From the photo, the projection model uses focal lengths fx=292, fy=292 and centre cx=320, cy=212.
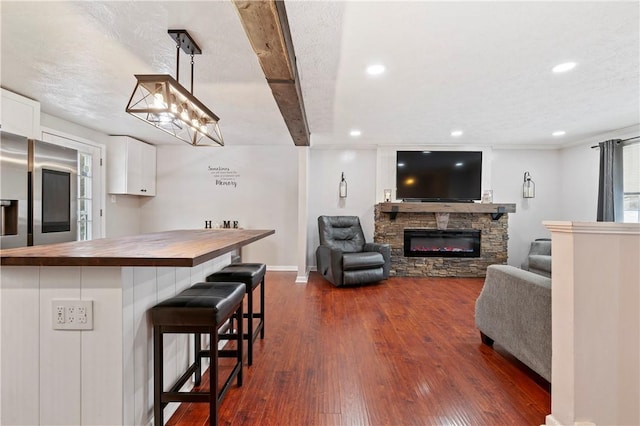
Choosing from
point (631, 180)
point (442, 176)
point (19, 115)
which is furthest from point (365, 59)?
point (631, 180)

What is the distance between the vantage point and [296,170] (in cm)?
546

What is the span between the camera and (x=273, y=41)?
173cm

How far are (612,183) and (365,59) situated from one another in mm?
4437

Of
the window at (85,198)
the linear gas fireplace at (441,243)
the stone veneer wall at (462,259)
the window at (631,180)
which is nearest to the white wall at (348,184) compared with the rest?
the stone veneer wall at (462,259)

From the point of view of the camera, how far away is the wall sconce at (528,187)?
5.39 metres

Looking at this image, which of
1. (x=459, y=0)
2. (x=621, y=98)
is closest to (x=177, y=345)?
(x=459, y=0)

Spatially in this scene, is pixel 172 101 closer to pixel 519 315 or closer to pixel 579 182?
pixel 519 315

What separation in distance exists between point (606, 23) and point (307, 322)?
3274 mm

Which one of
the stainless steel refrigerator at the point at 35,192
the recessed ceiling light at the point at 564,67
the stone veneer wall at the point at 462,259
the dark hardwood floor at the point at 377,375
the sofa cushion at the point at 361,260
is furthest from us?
the stone veneer wall at the point at 462,259

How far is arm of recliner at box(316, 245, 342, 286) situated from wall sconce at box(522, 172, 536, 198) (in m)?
3.77

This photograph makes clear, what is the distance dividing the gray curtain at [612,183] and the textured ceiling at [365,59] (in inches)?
19.0

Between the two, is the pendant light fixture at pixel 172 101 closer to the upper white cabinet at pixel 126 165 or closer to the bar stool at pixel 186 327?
the bar stool at pixel 186 327

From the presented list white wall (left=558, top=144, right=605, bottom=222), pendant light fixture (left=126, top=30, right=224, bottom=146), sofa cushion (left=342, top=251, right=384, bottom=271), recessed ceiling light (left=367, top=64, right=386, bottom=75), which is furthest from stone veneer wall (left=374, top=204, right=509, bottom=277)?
pendant light fixture (left=126, top=30, right=224, bottom=146)

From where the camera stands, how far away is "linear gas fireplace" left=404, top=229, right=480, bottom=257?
5.30 m
